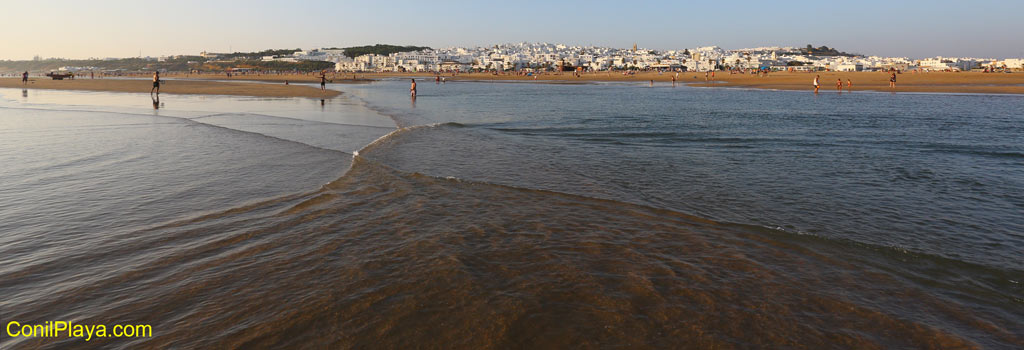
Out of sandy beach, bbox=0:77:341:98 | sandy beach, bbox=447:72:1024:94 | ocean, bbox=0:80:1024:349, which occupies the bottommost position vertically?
ocean, bbox=0:80:1024:349

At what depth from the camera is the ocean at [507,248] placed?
13.1ft

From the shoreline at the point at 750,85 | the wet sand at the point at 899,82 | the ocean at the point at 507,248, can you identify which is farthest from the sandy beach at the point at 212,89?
the wet sand at the point at 899,82

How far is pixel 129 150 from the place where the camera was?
483 inches

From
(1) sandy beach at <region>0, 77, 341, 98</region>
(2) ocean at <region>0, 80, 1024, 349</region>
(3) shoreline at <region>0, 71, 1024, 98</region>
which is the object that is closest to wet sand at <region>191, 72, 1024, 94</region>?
(3) shoreline at <region>0, 71, 1024, 98</region>

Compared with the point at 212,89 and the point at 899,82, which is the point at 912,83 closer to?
the point at 899,82

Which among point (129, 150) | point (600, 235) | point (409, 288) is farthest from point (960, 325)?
point (129, 150)

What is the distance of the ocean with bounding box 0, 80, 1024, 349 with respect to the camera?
13.1 ft

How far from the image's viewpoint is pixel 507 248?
582cm

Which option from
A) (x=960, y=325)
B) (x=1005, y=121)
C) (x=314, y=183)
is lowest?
(x=960, y=325)

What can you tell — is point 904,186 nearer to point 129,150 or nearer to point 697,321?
point 697,321

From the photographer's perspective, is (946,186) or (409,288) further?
(946,186)

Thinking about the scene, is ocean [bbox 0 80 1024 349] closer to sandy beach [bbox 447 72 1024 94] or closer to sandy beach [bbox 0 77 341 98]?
sandy beach [bbox 0 77 341 98]

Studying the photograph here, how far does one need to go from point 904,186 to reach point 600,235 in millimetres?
7449

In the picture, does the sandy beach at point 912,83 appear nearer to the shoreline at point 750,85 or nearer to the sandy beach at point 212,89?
the shoreline at point 750,85
